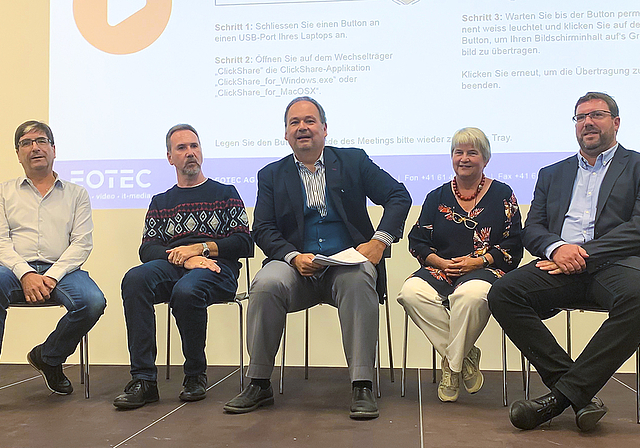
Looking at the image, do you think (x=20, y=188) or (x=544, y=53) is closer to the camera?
(x=20, y=188)

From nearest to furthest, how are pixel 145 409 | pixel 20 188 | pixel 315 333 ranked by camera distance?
pixel 145 409
pixel 20 188
pixel 315 333

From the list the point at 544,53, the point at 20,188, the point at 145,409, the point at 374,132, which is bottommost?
the point at 145,409

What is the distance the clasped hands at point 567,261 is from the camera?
230 centimetres

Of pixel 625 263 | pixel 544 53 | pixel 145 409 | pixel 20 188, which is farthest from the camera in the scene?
pixel 544 53

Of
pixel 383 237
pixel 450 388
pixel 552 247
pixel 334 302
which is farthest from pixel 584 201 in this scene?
pixel 334 302

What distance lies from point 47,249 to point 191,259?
73 centimetres

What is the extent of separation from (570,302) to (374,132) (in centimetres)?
147

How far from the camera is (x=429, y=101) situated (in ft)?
11.2

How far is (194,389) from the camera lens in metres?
2.60

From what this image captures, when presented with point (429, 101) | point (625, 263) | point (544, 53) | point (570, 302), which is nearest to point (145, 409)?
point (570, 302)

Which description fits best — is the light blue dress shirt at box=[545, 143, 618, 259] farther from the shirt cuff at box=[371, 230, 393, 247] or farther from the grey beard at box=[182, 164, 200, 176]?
the grey beard at box=[182, 164, 200, 176]

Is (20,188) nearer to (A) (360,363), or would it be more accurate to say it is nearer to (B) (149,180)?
(B) (149,180)

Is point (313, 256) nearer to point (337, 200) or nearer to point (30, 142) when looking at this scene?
point (337, 200)

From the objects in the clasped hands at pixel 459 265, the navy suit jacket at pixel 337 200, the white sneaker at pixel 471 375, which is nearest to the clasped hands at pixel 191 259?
the navy suit jacket at pixel 337 200
